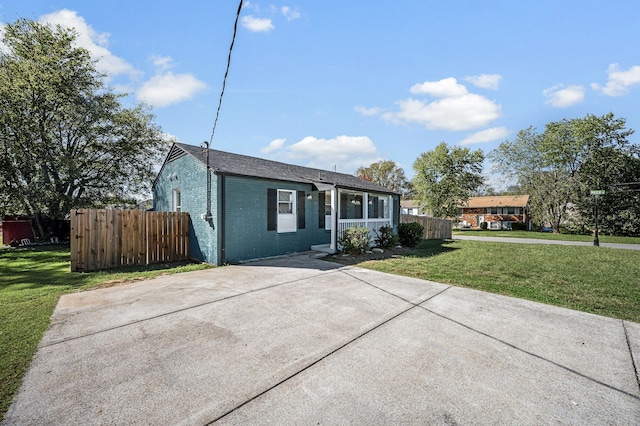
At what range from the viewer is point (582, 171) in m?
26.4

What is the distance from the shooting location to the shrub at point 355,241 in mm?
9609

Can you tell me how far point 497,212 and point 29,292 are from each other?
47.8 meters

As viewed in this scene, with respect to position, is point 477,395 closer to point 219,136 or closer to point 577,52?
point 219,136

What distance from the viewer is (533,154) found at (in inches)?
1178

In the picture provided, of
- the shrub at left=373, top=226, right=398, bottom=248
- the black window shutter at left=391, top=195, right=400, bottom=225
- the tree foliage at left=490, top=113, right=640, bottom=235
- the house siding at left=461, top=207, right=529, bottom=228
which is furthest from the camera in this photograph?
the house siding at left=461, top=207, right=529, bottom=228

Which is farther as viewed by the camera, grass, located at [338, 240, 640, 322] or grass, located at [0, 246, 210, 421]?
grass, located at [338, 240, 640, 322]

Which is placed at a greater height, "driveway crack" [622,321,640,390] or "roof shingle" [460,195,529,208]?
"roof shingle" [460,195,529,208]

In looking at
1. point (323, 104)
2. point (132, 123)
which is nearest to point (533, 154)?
point (323, 104)

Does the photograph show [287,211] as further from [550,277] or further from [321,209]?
[550,277]

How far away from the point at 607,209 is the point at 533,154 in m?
8.43

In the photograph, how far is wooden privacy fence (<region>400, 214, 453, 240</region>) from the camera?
20.0 meters

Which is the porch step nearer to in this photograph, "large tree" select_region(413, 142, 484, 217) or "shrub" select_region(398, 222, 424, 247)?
"shrub" select_region(398, 222, 424, 247)

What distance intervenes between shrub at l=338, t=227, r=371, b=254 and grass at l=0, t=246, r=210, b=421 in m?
4.80

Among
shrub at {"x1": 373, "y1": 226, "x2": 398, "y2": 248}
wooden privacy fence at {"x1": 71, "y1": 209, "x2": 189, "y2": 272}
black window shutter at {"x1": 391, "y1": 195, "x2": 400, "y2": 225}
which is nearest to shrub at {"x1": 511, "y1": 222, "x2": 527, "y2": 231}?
black window shutter at {"x1": 391, "y1": 195, "x2": 400, "y2": 225}
